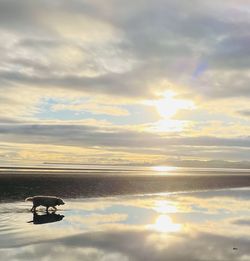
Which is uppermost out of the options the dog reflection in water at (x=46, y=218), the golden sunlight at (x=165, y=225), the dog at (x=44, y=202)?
the dog at (x=44, y=202)

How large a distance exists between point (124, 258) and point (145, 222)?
953 centimetres

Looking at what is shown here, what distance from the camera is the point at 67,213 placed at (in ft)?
93.0

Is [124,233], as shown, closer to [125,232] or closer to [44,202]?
[125,232]

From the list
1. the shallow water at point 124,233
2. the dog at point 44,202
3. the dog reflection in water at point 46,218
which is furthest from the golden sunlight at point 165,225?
the dog at point 44,202

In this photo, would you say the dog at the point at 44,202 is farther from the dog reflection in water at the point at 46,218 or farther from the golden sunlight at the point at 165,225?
the golden sunlight at the point at 165,225

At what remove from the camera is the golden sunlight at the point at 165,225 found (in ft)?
75.0

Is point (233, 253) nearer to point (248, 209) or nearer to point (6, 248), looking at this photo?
point (6, 248)

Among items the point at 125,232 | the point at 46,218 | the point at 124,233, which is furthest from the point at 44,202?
the point at 124,233

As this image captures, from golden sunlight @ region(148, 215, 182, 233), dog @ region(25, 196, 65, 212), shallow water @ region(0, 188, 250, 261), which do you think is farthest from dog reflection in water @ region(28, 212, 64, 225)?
golden sunlight @ region(148, 215, 182, 233)

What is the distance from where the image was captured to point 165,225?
79.9 ft

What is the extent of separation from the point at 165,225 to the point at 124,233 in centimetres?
378

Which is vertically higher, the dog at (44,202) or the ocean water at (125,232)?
the dog at (44,202)

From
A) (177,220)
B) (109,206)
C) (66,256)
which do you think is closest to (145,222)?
(177,220)

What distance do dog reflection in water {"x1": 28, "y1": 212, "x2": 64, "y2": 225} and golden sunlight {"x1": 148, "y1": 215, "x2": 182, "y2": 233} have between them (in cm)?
579
